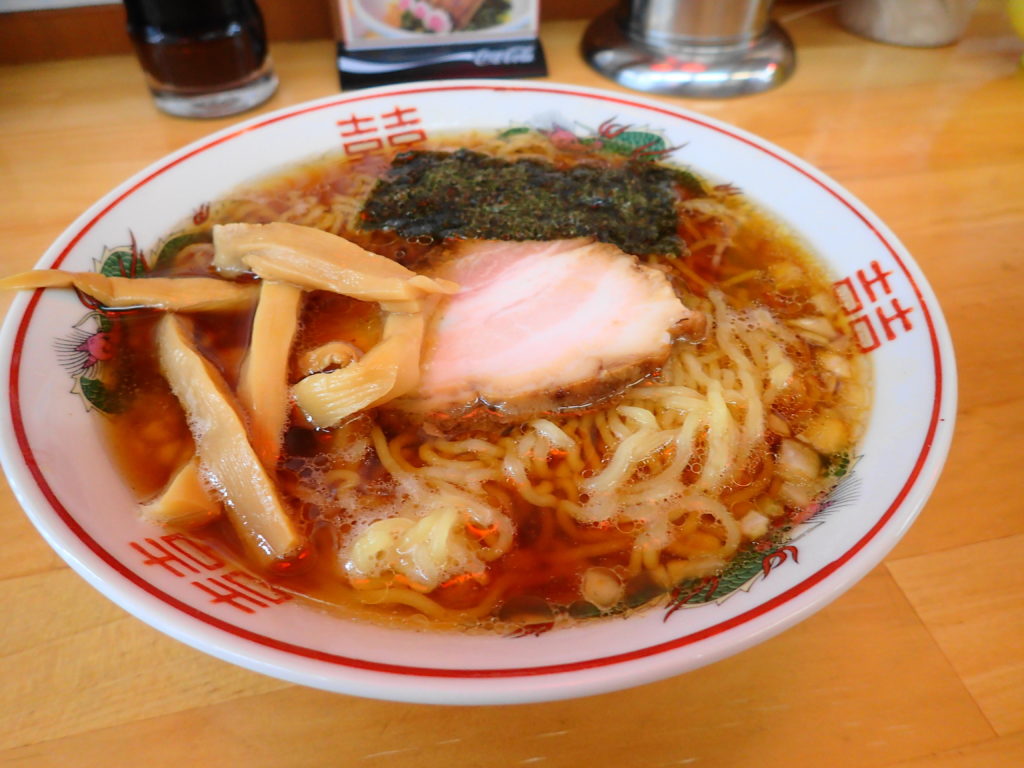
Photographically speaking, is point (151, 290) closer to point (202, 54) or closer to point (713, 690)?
point (202, 54)

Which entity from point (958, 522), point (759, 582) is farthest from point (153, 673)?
point (958, 522)

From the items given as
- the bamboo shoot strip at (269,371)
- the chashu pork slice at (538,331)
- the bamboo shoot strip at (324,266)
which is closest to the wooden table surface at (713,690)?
the bamboo shoot strip at (269,371)

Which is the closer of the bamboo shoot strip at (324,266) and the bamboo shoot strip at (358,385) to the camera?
the bamboo shoot strip at (358,385)

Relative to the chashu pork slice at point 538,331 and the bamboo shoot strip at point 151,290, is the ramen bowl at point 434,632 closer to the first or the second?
the bamboo shoot strip at point 151,290

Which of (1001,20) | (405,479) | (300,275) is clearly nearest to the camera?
(405,479)

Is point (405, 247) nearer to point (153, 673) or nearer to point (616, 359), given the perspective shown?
point (616, 359)

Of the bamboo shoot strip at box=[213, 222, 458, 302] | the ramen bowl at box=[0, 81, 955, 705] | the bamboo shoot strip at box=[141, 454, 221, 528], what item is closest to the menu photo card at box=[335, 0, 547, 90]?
the ramen bowl at box=[0, 81, 955, 705]

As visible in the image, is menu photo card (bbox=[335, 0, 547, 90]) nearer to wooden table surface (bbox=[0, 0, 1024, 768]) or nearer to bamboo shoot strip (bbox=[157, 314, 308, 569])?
wooden table surface (bbox=[0, 0, 1024, 768])
